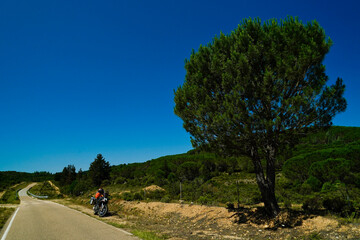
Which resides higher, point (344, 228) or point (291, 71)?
point (291, 71)

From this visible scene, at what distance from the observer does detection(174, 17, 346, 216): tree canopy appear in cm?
869

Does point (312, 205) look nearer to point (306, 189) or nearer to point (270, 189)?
point (270, 189)

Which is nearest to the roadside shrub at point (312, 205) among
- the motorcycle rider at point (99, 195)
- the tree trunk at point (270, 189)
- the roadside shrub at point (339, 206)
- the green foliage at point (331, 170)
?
the roadside shrub at point (339, 206)

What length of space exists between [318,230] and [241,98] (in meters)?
6.03

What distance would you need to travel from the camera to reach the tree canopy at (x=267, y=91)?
8.69 metres

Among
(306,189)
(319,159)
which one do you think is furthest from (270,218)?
(319,159)

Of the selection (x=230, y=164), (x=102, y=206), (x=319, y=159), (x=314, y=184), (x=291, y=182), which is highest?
(x=230, y=164)

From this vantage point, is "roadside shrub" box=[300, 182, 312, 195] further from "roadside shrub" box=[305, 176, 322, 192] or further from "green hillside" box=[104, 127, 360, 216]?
"roadside shrub" box=[305, 176, 322, 192]

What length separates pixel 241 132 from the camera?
9273mm

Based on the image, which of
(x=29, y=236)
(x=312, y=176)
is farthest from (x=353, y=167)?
(x=29, y=236)

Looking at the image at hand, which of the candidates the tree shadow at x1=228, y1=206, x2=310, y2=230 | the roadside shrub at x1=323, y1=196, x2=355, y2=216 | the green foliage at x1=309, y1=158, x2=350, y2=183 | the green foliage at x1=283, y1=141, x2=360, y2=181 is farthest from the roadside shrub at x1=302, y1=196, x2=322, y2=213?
the green foliage at x1=283, y1=141, x2=360, y2=181

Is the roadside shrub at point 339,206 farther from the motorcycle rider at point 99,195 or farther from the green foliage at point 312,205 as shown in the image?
the motorcycle rider at point 99,195

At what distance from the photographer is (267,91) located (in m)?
8.95

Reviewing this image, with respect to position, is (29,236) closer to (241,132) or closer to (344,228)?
(241,132)
